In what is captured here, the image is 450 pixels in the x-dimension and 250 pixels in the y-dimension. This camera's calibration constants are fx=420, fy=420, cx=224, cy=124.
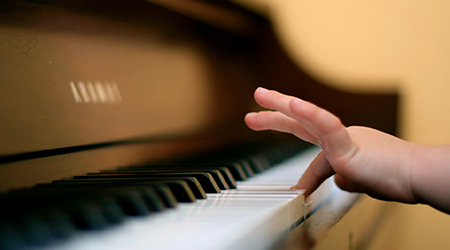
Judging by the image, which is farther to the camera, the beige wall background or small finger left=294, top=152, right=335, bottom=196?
the beige wall background

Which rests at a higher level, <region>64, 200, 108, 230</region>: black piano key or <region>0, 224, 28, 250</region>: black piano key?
<region>0, 224, 28, 250</region>: black piano key

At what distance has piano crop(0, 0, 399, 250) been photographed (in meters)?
0.39

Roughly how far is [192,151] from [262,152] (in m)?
0.16

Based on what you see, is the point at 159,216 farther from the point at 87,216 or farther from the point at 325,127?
the point at 325,127

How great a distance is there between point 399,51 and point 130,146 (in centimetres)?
234

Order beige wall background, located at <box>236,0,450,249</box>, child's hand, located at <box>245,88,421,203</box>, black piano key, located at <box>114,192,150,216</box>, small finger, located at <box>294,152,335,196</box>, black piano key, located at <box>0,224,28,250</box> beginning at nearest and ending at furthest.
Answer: black piano key, located at <box>0,224,28,250</box> → black piano key, located at <box>114,192,150,216</box> → child's hand, located at <box>245,88,421,203</box> → small finger, located at <box>294,152,335,196</box> → beige wall background, located at <box>236,0,450,249</box>

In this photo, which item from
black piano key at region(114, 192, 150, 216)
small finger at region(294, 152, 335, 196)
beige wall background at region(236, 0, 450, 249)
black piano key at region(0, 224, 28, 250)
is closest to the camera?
black piano key at region(0, 224, 28, 250)

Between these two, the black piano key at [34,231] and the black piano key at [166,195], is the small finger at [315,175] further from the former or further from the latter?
the black piano key at [34,231]

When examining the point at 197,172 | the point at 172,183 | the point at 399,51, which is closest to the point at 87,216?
the point at 172,183

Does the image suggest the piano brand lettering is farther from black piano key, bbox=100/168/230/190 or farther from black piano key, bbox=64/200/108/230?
black piano key, bbox=64/200/108/230

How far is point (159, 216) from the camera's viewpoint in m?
0.44

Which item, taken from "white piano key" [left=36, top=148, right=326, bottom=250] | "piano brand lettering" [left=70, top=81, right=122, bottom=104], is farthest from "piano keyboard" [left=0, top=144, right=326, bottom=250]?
"piano brand lettering" [left=70, top=81, right=122, bottom=104]

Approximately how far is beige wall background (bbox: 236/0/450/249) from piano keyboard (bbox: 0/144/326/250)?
1.78 metres

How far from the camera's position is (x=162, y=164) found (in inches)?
29.4
